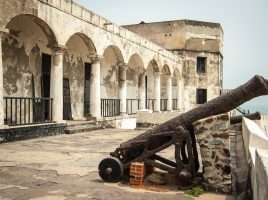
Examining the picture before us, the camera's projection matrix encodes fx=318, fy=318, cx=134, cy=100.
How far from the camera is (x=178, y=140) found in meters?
4.66

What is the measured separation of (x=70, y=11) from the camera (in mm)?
11930

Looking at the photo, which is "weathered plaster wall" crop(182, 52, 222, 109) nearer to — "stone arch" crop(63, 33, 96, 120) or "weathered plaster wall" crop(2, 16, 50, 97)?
"stone arch" crop(63, 33, 96, 120)

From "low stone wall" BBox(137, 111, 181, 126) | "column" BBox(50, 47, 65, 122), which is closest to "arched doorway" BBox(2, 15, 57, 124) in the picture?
"column" BBox(50, 47, 65, 122)

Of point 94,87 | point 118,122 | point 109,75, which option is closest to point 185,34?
point 109,75

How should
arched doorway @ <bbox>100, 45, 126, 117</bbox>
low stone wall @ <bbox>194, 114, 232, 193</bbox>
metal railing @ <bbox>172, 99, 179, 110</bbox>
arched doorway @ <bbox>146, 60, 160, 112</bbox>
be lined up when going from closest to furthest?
low stone wall @ <bbox>194, 114, 232, 193</bbox> < arched doorway @ <bbox>100, 45, 126, 117</bbox> < arched doorway @ <bbox>146, 60, 160, 112</bbox> < metal railing @ <bbox>172, 99, 179, 110</bbox>

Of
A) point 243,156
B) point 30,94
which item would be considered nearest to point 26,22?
point 30,94

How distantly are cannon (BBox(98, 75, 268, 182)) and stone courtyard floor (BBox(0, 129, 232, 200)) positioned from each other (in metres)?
0.30

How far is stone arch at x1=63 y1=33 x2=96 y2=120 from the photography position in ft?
48.9

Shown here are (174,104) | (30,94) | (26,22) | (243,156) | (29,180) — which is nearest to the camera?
(29,180)

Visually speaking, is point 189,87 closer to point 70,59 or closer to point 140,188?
point 70,59

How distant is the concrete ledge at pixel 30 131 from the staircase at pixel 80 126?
0.98ft

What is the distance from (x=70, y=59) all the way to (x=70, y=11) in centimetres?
343

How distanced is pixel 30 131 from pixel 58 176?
5.15 m

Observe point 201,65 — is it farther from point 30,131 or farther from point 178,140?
point 178,140
